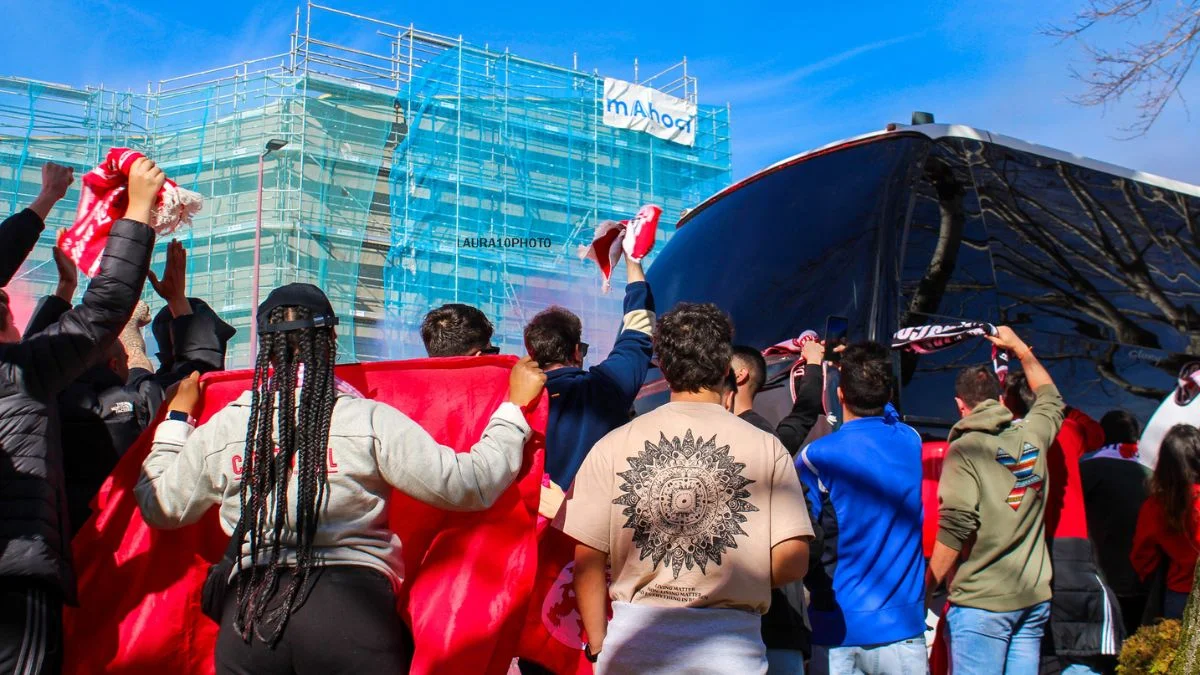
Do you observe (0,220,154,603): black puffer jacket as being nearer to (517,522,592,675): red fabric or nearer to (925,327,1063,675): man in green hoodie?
(517,522,592,675): red fabric

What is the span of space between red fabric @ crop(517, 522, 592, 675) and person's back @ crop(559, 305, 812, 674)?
60 cm

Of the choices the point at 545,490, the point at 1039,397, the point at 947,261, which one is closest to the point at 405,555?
the point at 545,490

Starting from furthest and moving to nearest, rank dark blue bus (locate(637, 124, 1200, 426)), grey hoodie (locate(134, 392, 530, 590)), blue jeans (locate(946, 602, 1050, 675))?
dark blue bus (locate(637, 124, 1200, 426)), blue jeans (locate(946, 602, 1050, 675)), grey hoodie (locate(134, 392, 530, 590))

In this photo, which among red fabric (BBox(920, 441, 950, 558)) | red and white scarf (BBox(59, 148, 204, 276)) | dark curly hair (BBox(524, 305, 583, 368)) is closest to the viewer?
red and white scarf (BBox(59, 148, 204, 276))

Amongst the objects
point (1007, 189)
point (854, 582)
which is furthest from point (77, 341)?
point (1007, 189)

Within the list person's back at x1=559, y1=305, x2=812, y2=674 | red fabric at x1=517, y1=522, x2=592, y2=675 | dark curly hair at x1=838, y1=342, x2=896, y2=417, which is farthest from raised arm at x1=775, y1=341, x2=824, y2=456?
person's back at x1=559, y1=305, x2=812, y2=674

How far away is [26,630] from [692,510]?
5.64 feet

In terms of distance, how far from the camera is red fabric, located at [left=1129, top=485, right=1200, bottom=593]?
4.94 metres

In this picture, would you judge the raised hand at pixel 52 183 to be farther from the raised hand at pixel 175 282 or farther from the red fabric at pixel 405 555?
the red fabric at pixel 405 555

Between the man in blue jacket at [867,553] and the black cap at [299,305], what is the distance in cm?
172

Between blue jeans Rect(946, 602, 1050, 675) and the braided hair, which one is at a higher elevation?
the braided hair

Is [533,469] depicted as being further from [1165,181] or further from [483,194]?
[483,194]

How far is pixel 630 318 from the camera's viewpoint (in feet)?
12.5

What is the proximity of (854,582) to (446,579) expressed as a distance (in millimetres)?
1336
